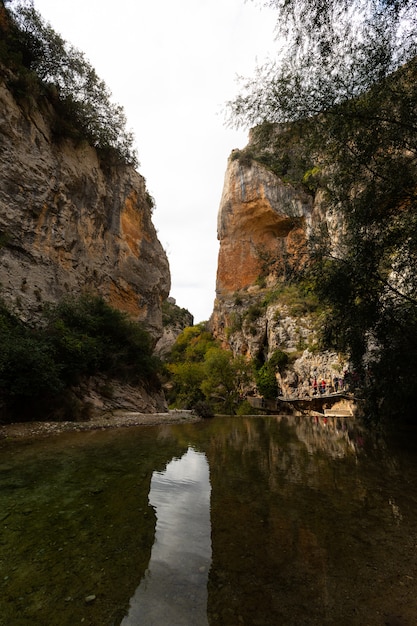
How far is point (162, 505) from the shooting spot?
390cm

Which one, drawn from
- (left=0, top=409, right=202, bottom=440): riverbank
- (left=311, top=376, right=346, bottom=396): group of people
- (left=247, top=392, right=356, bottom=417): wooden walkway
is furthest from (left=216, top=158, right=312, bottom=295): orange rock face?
(left=0, top=409, right=202, bottom=440): riverbank

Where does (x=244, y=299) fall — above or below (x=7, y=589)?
above

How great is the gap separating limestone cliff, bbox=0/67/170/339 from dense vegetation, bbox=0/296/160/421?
1.51 m

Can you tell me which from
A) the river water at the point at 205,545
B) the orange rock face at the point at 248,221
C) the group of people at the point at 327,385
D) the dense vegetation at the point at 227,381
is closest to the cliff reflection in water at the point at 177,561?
the river water at the point at 205,545

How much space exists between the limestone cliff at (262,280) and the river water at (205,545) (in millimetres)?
19606

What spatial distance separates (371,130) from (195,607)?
8817 millimetres

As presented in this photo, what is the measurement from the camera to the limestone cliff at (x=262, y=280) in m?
29.3

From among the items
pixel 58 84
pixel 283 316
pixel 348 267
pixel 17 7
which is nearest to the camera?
pixel 348 267

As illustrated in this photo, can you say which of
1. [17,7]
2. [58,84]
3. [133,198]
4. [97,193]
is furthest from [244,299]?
[17,7]

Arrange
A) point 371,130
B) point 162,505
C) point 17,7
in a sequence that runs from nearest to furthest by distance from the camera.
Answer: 1. point 162,505
2. point 371,130
3. point 17,7

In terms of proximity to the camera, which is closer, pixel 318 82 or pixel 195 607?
pixel 195 607

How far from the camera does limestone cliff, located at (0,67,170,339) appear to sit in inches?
588

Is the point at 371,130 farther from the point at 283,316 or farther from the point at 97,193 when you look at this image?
the point at 283,316

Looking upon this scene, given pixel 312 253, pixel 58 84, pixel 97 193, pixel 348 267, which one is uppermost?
pixel 58 84
